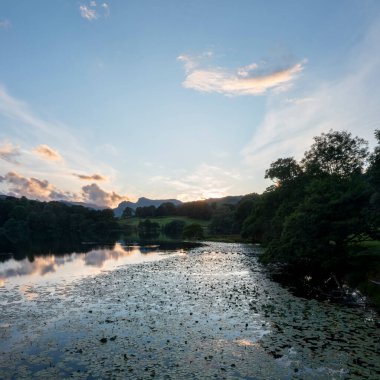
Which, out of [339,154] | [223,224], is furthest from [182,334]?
[223,224]

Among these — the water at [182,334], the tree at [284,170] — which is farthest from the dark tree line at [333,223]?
the tree at [284,170]

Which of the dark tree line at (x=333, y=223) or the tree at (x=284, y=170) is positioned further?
the tree at (x=284, y=170)

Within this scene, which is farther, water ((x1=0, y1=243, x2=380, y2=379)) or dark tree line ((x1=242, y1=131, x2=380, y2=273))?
dark tree line ((x1=242, y1=131, x2=380, y2=273))

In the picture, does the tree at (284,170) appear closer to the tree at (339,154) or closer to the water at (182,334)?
the tree at (339,154)

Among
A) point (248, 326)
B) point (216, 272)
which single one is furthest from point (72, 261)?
point (248, 326)

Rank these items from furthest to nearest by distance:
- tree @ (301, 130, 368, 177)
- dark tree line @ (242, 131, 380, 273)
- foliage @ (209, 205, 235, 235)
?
foliage @ (209, 205, 235, 235)
tree @ (301, 130, 368, 177)
dark tree line @ (242, 131, 380, 273)

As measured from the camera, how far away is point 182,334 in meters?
23.8

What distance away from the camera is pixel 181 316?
28.3 m

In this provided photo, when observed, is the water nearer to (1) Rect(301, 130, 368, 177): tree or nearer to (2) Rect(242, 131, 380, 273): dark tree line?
(2) Rect(242, 131, 380, 273): dark tree line

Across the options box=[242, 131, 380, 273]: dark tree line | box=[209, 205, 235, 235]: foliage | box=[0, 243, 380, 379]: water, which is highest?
box=[209, 205, 235, 235]: foliage

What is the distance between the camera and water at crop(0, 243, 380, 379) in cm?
1805

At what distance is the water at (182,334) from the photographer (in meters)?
18.0

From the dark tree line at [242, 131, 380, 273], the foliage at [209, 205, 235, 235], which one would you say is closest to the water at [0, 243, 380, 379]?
the dark tree line at [242, 131, 380, 273]

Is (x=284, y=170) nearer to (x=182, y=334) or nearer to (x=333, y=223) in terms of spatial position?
(x=333, y=223)
